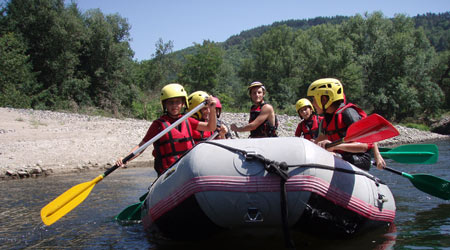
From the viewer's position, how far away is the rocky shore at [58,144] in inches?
446

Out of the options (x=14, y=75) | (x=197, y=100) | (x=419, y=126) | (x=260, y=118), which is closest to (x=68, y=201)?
(x=197, y=100)

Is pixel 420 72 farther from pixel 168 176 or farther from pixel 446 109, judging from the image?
pixel 168 176

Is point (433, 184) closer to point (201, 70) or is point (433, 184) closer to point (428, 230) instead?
point (428, 230)

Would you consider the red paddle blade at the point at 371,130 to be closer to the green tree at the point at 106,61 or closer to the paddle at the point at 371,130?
the paddle at the point at 371,130

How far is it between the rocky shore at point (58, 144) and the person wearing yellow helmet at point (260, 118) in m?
7.58

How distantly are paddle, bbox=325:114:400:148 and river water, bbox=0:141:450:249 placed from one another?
3.27ft

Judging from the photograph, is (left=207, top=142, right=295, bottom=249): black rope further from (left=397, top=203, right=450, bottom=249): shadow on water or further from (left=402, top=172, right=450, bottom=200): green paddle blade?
(left=402, top=172, right=450, bottom=200): green paddle blade

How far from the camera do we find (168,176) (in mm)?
3830

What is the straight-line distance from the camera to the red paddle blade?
3787mm

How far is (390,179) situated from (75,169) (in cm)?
862

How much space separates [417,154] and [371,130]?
165 centimetres

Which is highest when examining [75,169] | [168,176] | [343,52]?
[343,52]

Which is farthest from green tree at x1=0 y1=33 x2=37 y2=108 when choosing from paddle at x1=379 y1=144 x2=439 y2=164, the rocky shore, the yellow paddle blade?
paddle at x1=379 y1=144 x2=439 y2=164

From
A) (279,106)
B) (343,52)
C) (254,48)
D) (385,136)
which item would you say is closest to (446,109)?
(343,52)
